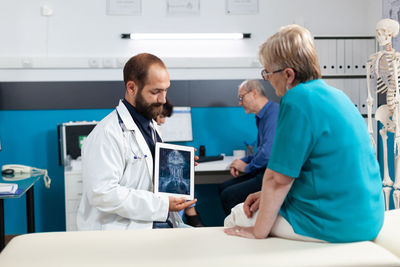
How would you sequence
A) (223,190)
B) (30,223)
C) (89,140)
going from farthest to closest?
(223,190) < (30,223) < (89,140)

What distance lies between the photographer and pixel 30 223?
2973 millimetres

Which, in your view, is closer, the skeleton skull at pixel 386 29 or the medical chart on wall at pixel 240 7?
the skeleton skull at pixel 386 29

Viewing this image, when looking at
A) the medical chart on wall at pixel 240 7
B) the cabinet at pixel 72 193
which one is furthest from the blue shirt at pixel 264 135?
the cabinet at pixel 72 193

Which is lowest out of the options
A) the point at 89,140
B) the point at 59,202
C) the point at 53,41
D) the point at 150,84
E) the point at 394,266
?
the point at 59,202

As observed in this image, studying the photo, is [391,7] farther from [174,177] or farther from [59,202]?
[59,202]

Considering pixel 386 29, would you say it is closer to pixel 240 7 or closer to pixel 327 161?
pixel 240 7

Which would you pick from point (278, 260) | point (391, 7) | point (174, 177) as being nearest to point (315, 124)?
point (278, 260)

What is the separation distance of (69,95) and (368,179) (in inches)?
120

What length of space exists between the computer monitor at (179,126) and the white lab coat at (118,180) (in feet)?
6.53

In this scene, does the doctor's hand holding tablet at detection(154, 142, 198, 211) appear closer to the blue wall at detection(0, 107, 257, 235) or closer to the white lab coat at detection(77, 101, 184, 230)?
the white lab coat at detection(77, 101, 184, 230)

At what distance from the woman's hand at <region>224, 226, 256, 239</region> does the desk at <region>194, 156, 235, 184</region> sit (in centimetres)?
191

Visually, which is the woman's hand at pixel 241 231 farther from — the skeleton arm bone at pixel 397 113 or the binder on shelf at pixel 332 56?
the binder on shelf at pixel 332 56

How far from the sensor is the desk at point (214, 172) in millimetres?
3398

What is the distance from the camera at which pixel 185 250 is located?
1.29 metres
